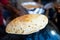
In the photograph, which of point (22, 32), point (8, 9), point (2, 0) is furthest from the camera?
point (2, 0)

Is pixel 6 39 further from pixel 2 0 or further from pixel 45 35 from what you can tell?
pixel 2 0

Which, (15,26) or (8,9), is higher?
(15,26)

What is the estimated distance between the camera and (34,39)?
0.46 metres

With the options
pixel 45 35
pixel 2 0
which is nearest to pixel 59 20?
pixel 2 0

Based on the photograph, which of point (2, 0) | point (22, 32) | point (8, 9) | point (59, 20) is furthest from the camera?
point (59, 20)

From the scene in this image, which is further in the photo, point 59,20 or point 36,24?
point 59,20

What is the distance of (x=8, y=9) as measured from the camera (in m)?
0.99

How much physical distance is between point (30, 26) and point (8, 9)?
0.56m

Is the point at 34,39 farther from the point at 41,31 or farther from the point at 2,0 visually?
the point at 2,0

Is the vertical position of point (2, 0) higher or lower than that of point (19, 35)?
lower

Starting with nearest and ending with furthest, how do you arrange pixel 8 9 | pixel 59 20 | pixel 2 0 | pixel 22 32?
pixel 22 32, pixel 8 9, pixel 2 0, pixel 59 20

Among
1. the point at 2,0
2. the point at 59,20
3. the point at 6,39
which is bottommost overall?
the point at 59,20

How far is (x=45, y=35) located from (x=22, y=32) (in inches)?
3.0

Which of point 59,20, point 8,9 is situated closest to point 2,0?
point 8,9
